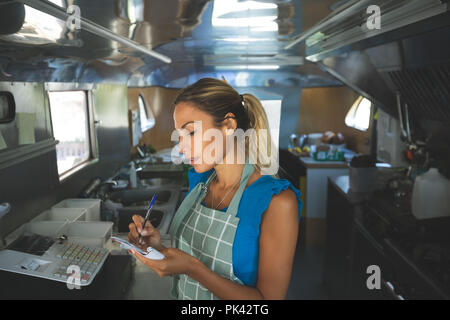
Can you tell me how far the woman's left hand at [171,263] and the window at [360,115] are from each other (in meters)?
4.40

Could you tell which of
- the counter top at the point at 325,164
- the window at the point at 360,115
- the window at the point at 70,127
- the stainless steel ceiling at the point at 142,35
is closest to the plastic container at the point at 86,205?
the window at the point at 70,127

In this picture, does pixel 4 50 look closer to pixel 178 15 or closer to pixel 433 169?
pixel 178 15

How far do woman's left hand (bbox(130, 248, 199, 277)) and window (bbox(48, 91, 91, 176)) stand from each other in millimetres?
1611

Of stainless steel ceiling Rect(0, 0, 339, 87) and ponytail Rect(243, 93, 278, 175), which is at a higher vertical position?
stainless steel ceiling Rect(0, 0, 339, 87)

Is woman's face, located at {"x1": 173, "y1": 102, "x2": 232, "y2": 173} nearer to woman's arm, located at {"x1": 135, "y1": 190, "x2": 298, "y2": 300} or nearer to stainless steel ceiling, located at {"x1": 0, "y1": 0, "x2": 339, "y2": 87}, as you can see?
woman's arm, located at {"x1": 135, "y1": 190, "x2": 298, "y2": 300}

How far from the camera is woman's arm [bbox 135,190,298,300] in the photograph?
3.52 ft

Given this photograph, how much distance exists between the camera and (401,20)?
60.7 inches

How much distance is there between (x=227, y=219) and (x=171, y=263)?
0.27 m

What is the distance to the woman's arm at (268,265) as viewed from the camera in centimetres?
107

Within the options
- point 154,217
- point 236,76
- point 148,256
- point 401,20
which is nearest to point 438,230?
point 401,20

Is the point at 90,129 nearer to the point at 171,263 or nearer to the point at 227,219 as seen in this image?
the point at 227,219

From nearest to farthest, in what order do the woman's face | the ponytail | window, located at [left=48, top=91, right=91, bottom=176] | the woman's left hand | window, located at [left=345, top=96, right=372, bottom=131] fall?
the woman's left hand
the woman's face
the ponytail
window, located at [left=48, top=91, right=91, bottom=176]
window, located at [left=345, top=96, right=372, bottom=131]

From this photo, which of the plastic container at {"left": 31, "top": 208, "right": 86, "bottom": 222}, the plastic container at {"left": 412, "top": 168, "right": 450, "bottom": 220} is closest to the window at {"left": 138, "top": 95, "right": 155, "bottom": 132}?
the plastic container at {"left": 31, "top": 208, "right": 86, "bottom": 222}

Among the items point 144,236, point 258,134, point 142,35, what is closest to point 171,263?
point 144,236
